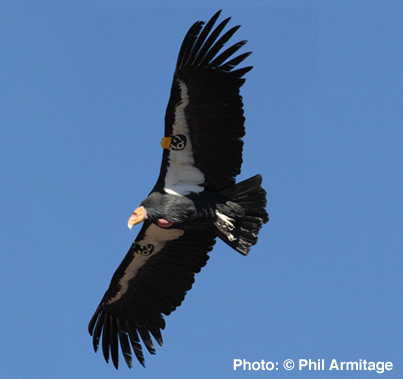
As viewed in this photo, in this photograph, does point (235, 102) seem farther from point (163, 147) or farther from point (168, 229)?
point (168, 229)

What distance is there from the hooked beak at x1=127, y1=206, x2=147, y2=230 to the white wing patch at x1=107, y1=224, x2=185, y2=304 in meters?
1.01

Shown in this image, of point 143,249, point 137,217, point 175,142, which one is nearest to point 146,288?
point 143,249

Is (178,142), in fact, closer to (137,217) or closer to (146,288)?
(137,217)

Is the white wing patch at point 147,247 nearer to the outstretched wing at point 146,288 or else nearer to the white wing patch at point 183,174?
the outstretched wing at point 146,288

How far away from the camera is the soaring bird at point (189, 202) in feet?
41.6

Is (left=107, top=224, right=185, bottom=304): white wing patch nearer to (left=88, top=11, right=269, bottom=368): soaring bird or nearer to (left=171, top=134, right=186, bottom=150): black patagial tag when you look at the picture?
(left=88, top=11, right=269, bottom=368): soaring bird

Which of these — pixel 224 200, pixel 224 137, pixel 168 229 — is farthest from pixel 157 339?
pixel 224 137

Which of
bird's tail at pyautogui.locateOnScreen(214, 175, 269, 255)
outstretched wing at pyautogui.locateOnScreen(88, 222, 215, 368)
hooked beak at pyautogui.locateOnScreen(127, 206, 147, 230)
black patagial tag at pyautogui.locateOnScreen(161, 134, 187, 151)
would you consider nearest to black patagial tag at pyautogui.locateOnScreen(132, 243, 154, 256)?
outstretched wing at pyautogui.locateOnScreen(88, 222, 215, 368)

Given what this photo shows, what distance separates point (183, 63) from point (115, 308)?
448 centimetres

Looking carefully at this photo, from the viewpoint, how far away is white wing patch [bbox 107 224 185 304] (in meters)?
14.1

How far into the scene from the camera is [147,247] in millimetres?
14266

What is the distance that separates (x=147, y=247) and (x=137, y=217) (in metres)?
1.50

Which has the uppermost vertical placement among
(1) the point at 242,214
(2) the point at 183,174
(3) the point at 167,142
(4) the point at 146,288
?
(3) the point at 167,142

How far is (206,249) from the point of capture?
45.8ft
